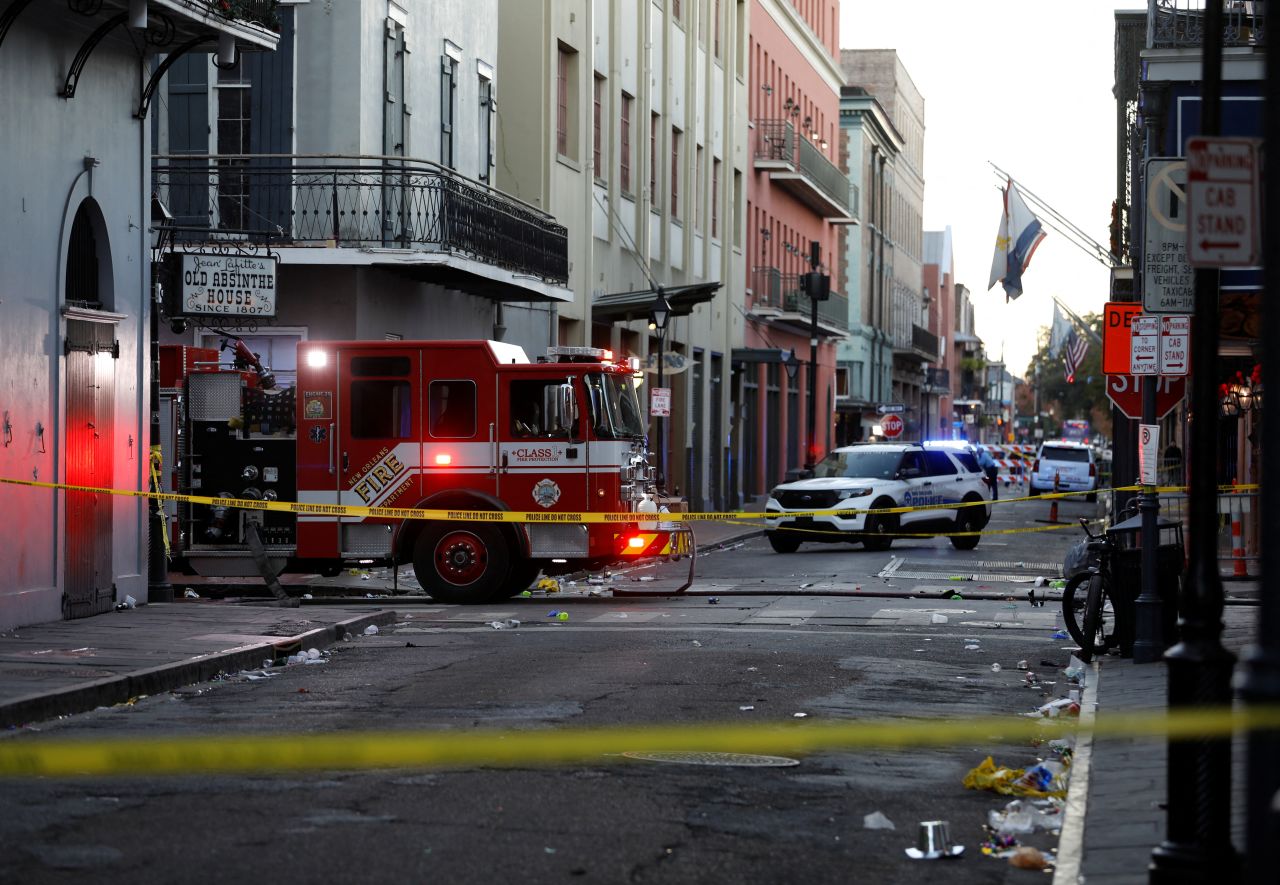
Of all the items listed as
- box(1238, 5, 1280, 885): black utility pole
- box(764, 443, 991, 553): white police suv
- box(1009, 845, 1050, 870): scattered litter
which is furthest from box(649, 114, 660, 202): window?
box(1238, 5, 1280, 885): black utility pole

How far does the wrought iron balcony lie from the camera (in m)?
53.5

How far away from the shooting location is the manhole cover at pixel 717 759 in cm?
941

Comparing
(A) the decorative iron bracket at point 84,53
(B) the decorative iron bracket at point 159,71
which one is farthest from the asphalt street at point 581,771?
(B) the decorative iron bracket at point 159,71

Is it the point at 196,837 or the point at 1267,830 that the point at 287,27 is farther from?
the point at 1267,830

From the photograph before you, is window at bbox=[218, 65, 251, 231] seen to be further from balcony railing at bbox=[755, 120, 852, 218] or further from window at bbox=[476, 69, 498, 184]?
balcony railing at bbox=[755, 120, 852, 218]

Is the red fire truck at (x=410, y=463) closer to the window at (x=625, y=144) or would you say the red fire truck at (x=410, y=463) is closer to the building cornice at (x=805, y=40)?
the window at (x=625, y=144)

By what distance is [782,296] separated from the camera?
5622 cm

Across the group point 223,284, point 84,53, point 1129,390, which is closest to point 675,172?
point 223,284

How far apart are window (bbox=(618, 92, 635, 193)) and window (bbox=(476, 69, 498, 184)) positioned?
7.59 meters

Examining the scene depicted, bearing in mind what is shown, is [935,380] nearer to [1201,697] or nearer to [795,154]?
[795,154]

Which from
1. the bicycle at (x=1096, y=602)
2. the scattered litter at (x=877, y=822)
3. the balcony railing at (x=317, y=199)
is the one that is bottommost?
the scattered litter at (x=877, y=822)

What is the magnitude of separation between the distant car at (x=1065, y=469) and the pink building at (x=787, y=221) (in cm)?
743

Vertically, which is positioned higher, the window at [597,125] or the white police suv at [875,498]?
the window at [597,125]

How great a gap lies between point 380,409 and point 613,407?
8.22 feet
